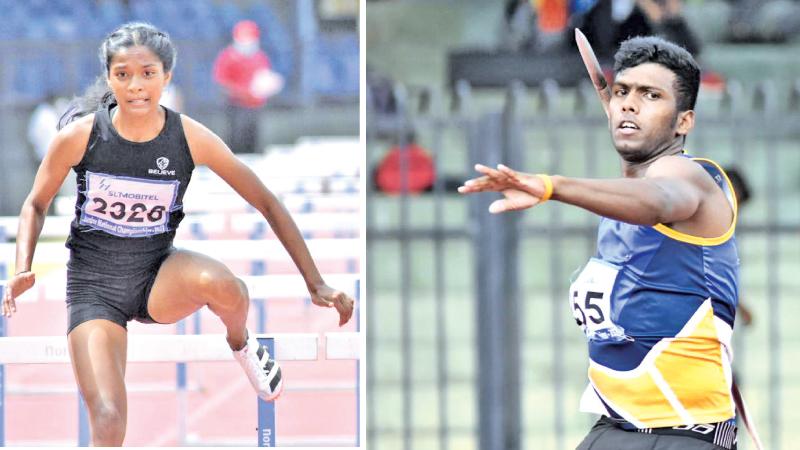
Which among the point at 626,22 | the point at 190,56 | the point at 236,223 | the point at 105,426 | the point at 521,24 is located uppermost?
the point at 521,24

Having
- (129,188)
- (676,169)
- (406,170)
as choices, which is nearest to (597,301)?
(676,169)

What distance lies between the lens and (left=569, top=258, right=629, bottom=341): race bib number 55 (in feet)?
9.81

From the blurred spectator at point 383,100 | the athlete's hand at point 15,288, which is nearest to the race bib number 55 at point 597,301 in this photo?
the athlete's hand at point 15,288

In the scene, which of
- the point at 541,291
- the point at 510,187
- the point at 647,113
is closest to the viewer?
the point at 510,187

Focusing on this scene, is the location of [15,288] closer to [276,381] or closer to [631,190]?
[276,381]

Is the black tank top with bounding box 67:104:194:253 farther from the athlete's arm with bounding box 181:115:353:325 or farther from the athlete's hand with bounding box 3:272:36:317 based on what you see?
the athlete's hand with bounding box 3:272:36:317

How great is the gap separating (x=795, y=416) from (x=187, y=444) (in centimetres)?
348

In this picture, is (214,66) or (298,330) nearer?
(298,330)

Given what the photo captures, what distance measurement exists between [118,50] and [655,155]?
1.43 metres

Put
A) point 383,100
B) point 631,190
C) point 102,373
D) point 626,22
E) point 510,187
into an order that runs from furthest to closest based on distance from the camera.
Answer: point 626,22 → point 383,100 → point 102,373 → point 631,190 → point 510,187

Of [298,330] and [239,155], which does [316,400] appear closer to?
[298,330]

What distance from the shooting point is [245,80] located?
4891 millimetres

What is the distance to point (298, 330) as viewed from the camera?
148 inches

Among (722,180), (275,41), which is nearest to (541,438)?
(275,41)
